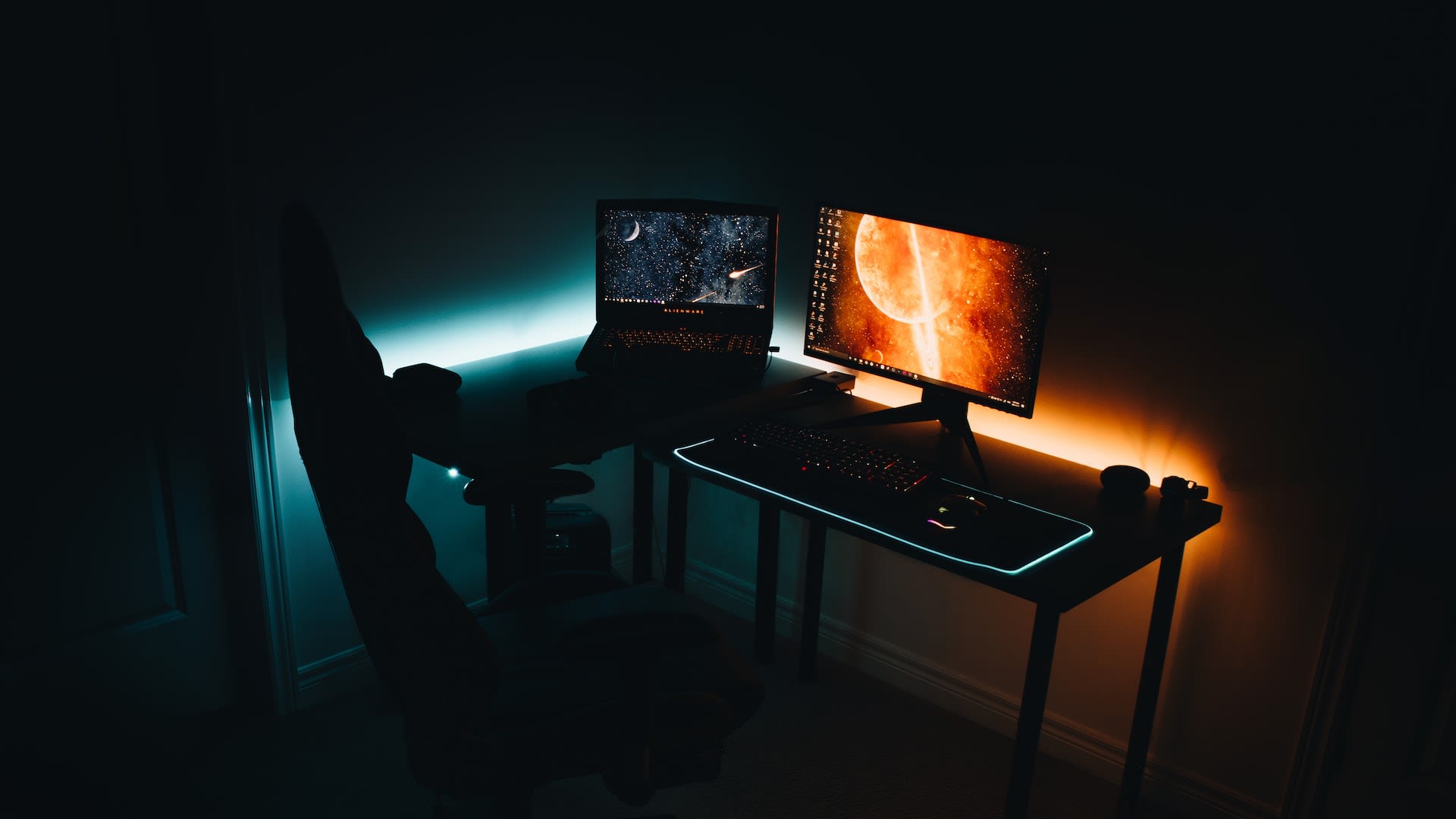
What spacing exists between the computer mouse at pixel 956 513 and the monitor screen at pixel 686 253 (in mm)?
945

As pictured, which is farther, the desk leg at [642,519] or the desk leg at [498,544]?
the desk leg at [642,519]

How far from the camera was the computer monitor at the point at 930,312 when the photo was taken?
2.48m

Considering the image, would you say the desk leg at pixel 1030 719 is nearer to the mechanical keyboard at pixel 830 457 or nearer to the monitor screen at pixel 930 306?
the mechanical keyboard at pixel 830 457

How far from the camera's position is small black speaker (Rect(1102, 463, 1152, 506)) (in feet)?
8.02

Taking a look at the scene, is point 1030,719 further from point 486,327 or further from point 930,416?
point 486,327

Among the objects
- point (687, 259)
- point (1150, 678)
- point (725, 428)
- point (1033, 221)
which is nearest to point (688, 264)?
point (687, 259)

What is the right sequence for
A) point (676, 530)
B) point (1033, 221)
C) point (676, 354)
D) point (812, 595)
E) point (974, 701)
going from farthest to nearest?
point (676, 530) → point (812, 595) → point (974, 701) → point (676, 354) → point (1033, 221)

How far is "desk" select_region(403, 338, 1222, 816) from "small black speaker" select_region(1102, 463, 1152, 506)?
0.11ft

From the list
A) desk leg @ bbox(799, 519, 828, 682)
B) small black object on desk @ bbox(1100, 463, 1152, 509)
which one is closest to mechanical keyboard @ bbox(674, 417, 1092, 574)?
small black object on desk @ bbox(1100, 463, 1152, 509)

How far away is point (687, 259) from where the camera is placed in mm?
3059

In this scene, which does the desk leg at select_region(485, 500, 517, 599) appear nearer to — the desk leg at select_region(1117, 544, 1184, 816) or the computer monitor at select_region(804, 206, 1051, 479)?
the computer monitor at select_region(804, 206, 1051, 479)

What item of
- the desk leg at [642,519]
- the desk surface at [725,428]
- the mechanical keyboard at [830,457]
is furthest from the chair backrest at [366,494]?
the desk leg at [642,519]

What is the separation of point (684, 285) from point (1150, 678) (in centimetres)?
151

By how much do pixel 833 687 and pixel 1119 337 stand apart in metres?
1.28
